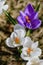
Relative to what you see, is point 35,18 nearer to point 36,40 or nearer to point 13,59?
point 36,40

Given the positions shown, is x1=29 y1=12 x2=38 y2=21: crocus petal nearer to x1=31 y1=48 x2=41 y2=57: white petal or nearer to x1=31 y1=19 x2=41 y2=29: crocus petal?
x1=31 y1=19 x2=41 y2=29: crocus petal

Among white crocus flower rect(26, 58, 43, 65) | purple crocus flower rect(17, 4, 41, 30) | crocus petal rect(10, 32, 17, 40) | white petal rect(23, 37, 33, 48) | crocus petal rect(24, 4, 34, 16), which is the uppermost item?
crocus petal rect(24, 4, 34, 16)

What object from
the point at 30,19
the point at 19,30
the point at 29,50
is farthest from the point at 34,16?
the point at 29,50

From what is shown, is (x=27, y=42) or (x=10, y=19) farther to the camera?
(x=10, y=19)

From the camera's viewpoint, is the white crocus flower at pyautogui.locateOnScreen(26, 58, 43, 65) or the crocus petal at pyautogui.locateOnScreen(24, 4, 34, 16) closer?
the white crocus flower at pyautogui.locateOnScreen(26, 58, 43, 65)

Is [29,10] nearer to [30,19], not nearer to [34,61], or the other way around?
[30,19]

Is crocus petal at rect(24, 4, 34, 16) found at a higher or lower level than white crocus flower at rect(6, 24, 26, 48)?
higher

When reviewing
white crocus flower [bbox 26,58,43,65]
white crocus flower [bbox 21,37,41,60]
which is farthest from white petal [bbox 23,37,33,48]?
white crocus flower [bbox 26,58,43,65]
